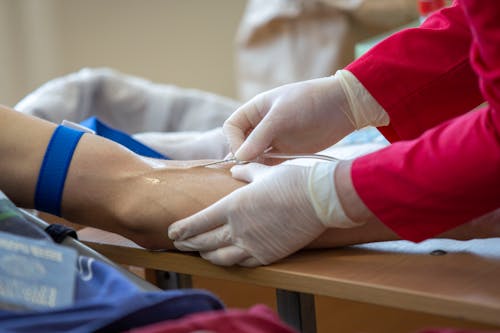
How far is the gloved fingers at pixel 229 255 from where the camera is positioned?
45.1 inches

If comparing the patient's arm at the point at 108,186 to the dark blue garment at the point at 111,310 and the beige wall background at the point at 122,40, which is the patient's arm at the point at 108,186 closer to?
the dark blue garment at the point at 111,310

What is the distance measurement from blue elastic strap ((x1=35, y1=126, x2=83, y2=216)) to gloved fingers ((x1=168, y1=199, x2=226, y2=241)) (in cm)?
21

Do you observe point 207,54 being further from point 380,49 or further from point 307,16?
point 380,49

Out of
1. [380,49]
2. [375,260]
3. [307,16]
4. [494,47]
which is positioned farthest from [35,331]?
[307,16]

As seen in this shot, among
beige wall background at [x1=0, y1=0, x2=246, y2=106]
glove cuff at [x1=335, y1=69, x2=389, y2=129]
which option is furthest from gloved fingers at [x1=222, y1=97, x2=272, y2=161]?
beige wall background at [x1=0, y1=0, x2=246, y2=106]

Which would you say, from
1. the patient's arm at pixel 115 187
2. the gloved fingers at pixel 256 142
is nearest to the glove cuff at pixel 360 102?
the gloved fingers at pixel 256 142

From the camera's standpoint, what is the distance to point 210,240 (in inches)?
46.0

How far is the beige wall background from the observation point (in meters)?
3.27

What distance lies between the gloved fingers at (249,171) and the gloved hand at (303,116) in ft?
0.17

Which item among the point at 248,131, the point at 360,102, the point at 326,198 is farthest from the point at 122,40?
the point at 326,198

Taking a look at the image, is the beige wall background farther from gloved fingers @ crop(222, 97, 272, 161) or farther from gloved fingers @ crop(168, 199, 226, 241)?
gloved fingers @ crop(168, 199, 226, 241)

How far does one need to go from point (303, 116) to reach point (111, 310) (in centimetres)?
63

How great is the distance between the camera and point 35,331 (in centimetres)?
90

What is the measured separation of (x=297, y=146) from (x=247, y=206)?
0.35 meters
